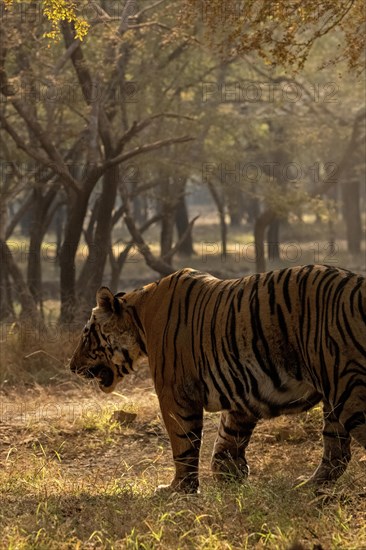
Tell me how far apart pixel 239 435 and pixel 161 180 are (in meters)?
17.2

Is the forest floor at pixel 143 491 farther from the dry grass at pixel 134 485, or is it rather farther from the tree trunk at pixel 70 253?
the tree trunk at pixel 70 253

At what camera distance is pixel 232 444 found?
7.24 metres

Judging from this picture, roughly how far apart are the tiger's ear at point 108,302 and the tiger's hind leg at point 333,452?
5.70ft

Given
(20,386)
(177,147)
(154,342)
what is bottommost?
(20,386)

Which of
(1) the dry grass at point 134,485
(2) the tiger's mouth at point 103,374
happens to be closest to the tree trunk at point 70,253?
(1) the dry grass at point 134,485

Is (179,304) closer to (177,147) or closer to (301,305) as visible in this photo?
(301,305)

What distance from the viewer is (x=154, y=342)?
7117mm

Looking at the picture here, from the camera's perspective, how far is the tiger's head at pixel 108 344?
747 centimetres

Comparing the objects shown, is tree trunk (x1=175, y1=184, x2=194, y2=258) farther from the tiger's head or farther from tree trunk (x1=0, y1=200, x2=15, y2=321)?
the tiger's head

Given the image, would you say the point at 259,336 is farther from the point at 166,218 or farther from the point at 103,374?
the point at 166,218

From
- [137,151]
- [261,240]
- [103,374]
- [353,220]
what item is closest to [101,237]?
[137,151]

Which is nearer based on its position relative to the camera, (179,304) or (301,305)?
(301,305)

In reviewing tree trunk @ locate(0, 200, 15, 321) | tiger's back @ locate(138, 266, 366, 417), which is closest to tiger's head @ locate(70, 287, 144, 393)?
tiger's back @ locate(138, 266, 366, 417)

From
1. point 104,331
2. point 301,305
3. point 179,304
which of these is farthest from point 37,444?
point 301,305
